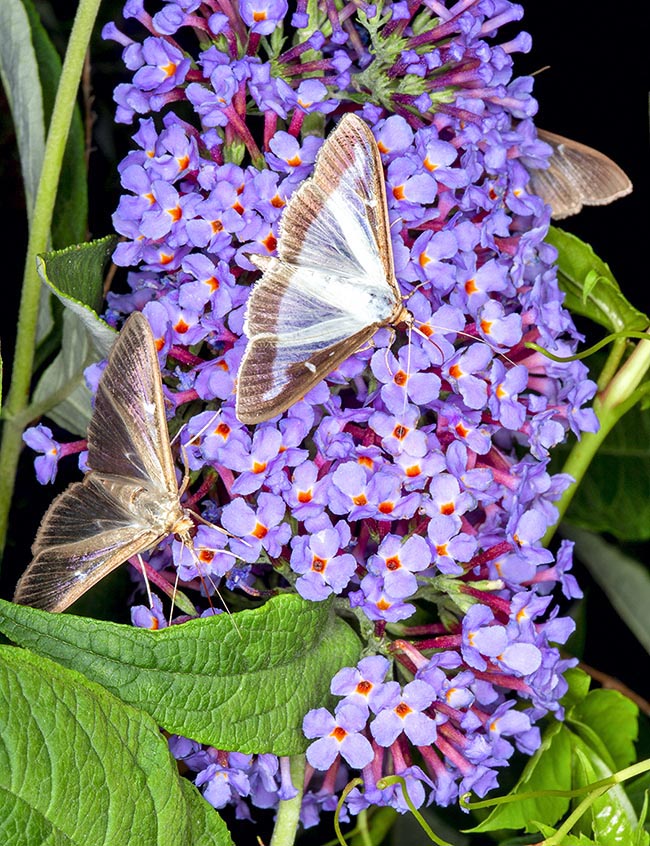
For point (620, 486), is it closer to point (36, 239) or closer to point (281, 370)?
point (281, 370)

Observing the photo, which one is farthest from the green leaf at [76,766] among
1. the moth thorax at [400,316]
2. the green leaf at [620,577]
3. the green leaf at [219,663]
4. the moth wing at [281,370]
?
the green leaf at [620,577]

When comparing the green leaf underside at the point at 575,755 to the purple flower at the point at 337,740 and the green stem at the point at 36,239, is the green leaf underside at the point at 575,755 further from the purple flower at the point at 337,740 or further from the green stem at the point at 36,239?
the green stem at the point at 36,239

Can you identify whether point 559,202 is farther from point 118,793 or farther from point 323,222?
point 118,793

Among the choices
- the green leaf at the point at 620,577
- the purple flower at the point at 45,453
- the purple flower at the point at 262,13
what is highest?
the purple flower at the point at 262,13

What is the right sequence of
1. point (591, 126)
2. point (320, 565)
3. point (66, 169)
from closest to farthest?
point (320, 565)
point (66, 169)
point (591, 126)

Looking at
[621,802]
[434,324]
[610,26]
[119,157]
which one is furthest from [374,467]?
[610,26]

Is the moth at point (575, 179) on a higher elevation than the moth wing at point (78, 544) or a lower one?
higher

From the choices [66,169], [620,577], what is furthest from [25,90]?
[620,577]
